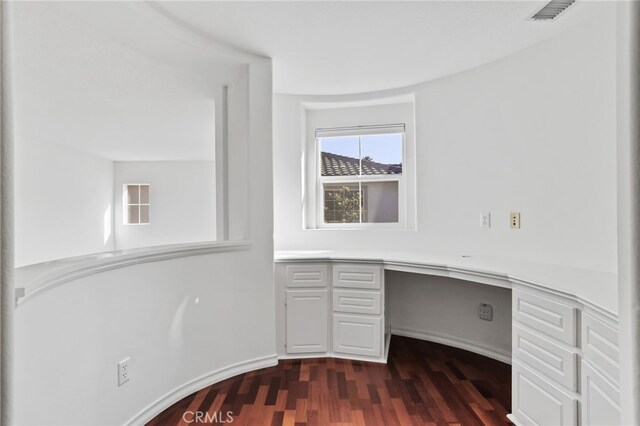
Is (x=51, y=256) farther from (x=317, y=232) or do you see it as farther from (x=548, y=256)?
(x=548, y=256)

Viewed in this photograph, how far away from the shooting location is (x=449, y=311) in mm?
3082

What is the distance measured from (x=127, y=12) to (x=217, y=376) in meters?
2.32

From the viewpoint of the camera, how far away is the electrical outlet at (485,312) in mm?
2820

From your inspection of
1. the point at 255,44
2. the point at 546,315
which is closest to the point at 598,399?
the point at 546,315

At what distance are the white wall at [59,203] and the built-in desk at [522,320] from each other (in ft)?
14.2

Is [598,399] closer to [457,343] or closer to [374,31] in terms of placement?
[457,343]

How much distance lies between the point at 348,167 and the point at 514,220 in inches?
62.2

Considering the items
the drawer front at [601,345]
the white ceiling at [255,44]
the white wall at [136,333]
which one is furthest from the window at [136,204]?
the drawer front at [601,345]

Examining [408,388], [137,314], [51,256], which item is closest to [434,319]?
[408,388]

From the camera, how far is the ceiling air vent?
202 cm

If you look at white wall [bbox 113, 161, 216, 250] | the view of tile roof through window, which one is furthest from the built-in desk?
white wall [bbox 113, 161, 216, 250]

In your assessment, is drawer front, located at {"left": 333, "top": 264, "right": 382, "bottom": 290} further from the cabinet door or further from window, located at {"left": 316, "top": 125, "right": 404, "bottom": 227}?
window, located at {"left": 316, "top": 125, "right": 404, "bottom": 227}

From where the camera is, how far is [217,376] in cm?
238

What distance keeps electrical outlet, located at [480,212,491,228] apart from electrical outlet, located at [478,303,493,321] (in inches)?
25.6
